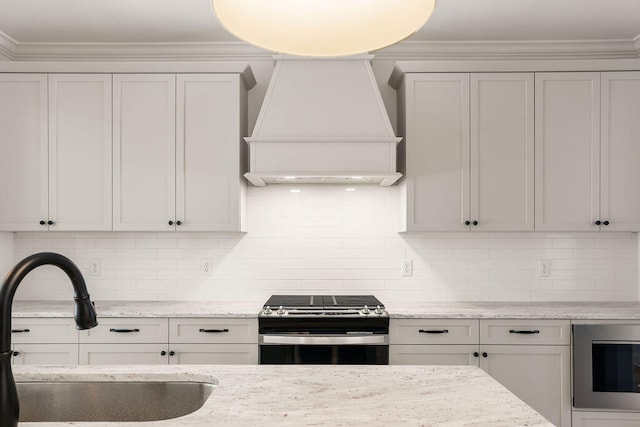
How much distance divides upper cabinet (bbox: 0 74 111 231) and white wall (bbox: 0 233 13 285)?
0.90 feet

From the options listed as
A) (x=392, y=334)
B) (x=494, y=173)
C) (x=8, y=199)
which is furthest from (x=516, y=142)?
(x=8, y=199)

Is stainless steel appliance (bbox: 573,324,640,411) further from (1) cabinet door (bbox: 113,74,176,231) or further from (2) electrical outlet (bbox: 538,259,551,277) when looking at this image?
(1) cabinet door (bbox: 113,74,176,231)

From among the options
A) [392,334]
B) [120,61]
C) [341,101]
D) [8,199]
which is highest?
[120,61]

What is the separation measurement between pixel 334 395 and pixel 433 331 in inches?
70.1

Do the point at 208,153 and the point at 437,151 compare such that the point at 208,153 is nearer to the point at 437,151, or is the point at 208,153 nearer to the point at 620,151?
the point at 437,151

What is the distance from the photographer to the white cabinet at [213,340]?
301 centimetres

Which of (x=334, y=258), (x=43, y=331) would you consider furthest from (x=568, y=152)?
(x=43, y=331)

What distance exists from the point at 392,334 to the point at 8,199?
2518 millimetres

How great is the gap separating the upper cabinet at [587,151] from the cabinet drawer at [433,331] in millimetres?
816

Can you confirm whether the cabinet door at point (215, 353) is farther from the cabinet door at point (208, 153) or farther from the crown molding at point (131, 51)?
the crown molding at point (131, 51)

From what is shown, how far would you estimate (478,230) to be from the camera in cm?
325

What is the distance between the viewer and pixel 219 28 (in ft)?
11.0

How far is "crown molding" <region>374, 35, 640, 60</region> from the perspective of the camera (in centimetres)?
354

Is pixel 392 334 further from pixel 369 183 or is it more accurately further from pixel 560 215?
pixel 560 215
